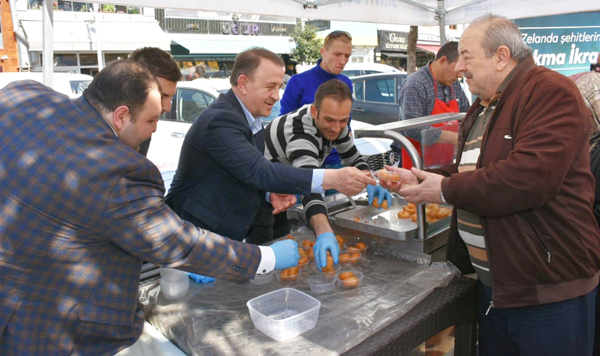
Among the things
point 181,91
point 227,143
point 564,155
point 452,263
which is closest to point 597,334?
point 452,263

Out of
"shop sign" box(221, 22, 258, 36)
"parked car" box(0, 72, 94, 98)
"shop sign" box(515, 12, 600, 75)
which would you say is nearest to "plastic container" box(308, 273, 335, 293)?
"shop sign" box(515, 12, 600, 75)

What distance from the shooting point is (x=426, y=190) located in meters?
1.90

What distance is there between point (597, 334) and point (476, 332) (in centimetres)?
98

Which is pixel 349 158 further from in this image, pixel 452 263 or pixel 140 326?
pixel 140 326

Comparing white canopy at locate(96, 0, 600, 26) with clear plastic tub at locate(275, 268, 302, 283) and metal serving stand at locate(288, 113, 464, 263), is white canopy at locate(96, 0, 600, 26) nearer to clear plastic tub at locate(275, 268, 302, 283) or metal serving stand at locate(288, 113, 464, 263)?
metal serving stand at locate(288, 113, 464, 263)

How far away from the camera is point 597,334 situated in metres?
2.55

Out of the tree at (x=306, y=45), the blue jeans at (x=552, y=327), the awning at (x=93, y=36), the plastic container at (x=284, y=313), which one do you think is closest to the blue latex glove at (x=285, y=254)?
the plastic container at (x=284, y=313)

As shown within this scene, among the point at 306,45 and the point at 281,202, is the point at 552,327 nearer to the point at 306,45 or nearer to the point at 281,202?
the point at 281,202

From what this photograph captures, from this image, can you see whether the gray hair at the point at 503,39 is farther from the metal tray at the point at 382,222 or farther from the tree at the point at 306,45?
the tree at the point at 306,45

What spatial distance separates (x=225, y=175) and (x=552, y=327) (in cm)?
158

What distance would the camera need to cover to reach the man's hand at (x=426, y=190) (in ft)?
6.17

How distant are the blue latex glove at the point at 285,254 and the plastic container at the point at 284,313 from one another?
0.39 feet

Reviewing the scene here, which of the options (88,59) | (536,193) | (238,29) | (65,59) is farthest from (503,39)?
(238,29)

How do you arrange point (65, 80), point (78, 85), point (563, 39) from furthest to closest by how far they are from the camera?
point (78, 85) < point (65, 80) < point (563, 39)
